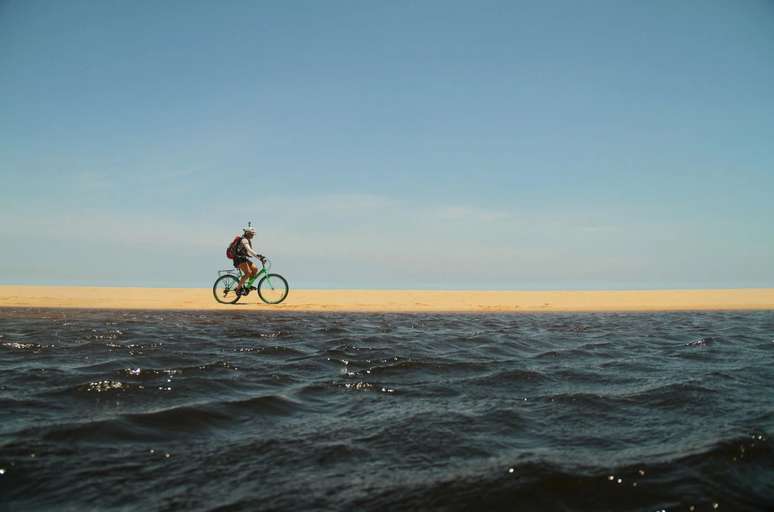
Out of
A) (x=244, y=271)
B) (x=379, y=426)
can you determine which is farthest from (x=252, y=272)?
(x=379, y=426)

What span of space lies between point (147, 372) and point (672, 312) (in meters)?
15.6

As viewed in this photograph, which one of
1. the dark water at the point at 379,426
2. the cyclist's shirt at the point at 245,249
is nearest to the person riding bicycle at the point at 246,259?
the cyclist's shirt at the point at 245,249

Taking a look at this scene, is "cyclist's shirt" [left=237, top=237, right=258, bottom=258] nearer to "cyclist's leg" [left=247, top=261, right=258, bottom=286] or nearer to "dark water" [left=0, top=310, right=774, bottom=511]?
"cyclist's leg" [left=247, top=261, right=258, bottom=286]

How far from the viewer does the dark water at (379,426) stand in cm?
249

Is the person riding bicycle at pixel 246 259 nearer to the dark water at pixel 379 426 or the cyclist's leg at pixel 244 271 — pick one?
the cyclist's leg at pixel 244 271

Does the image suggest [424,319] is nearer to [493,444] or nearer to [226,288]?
[226,288]

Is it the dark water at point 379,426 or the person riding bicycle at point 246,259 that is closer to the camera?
the dark water at point 379,426

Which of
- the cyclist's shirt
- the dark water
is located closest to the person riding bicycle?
the cyclist's shirt

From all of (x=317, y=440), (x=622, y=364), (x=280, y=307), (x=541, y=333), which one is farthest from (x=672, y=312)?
(x=317, y=440)

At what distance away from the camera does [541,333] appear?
9586 millimetres

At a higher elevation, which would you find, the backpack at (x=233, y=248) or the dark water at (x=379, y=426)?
the backpack at (x=233, y=248)

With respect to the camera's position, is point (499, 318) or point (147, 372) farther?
point (499, 318)

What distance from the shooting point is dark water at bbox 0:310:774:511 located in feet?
8.18

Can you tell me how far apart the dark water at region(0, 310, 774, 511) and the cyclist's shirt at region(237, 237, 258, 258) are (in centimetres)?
820
